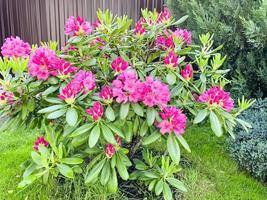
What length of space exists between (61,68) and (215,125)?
99 centimetres

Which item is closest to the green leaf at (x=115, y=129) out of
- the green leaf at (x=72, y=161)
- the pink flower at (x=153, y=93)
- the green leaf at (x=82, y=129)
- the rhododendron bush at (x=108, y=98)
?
the rhododendron bush at (x=108, y=98)

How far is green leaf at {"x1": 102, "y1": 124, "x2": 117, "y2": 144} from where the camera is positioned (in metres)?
2.01

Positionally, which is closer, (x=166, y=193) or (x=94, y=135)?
(x=94, y=135)

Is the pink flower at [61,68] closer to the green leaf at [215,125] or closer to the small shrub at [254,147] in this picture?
the green leaf at [215,125]

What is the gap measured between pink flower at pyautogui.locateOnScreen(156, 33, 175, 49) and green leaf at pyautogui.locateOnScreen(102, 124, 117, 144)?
842mm

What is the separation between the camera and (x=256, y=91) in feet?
12.8

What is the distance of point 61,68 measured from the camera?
2160 millimetres

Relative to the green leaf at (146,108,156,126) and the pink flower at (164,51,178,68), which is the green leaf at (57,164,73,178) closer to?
the green leaf at (146,108,156,126)

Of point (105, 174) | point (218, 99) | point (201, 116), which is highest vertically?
point (218, 99)

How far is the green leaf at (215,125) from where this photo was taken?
7.03ft

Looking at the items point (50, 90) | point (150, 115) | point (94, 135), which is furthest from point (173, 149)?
point (50, 90)

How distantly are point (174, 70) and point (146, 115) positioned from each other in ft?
1.32

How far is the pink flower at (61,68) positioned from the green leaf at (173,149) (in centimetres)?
73

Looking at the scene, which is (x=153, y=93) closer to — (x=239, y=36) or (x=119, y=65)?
(x=119, y=65)
